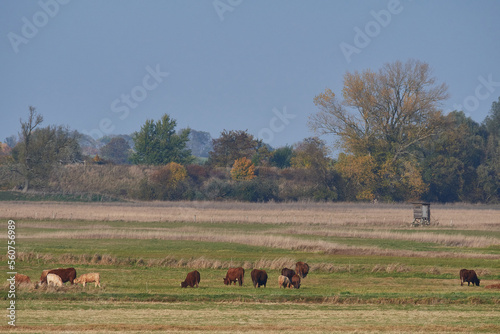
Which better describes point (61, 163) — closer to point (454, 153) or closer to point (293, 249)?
point (454, 153)

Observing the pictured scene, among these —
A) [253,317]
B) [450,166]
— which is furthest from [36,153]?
[253,317]

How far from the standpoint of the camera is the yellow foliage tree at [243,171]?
92625 mm

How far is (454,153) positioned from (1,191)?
56.9m

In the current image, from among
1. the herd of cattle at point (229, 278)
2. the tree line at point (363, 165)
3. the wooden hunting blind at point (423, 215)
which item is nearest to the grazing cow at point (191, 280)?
the herd of cattle at point (229, 278)

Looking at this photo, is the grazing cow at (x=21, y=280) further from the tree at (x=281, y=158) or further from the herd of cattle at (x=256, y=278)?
the tree at (x=281, y=158)

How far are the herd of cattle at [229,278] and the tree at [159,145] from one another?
246 ft

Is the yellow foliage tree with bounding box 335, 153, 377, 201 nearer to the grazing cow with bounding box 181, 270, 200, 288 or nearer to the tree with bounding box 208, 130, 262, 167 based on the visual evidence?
the tree with bounding box 208, 130, 262, 167

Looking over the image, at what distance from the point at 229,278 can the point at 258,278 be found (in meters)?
1.42

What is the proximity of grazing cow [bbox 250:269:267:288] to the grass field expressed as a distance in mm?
311

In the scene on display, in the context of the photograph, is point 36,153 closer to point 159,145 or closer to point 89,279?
point 159,145

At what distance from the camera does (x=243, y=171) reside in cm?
9350

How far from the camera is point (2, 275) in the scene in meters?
28.6

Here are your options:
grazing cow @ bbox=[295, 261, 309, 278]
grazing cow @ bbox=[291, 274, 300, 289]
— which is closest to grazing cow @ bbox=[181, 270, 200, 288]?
grazing cow @ bbox=[291, 274, 300, 289]

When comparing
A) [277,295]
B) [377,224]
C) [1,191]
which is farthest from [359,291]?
[1,191]
